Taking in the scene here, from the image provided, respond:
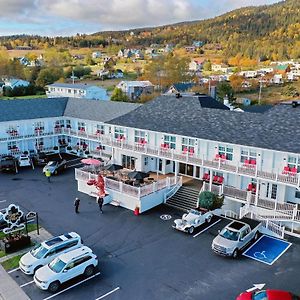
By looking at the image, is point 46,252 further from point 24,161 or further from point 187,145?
point 24,161

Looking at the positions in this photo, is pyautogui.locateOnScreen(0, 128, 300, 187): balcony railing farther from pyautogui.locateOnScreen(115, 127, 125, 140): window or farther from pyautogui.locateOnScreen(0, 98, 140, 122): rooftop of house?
pyautogui.locateOnScreen(0, 98, 140, 122): rooftop of house

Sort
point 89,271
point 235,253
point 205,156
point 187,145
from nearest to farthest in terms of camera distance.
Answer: point 89,271, point 235,253, point 205,156, point 187,145

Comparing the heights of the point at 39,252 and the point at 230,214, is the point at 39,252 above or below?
above

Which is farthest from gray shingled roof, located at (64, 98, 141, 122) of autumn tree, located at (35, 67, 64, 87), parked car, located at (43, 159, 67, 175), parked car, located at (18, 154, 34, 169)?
autumn tree, located at (35, 67, 64, 87)

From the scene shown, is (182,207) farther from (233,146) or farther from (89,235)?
(89,235)

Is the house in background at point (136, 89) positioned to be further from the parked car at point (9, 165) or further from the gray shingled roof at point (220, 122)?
the gray shingled roof at point (220, 122)

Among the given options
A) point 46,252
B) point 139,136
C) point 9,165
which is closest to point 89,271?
point 46,252

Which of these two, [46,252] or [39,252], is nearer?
[46,252]
